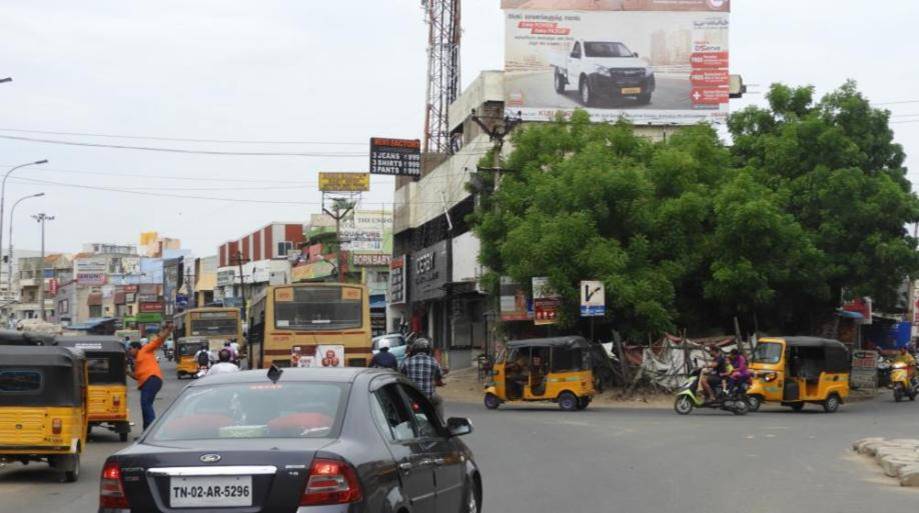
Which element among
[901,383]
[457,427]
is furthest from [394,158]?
[457,427]

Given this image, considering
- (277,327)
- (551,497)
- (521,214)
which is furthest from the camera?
(521,214)

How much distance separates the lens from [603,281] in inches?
1368

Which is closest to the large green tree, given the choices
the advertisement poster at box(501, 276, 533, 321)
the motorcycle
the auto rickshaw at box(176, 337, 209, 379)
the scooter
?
the advertisement poster at box(501, 276, 533, 321)

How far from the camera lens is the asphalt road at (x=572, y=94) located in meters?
53.1

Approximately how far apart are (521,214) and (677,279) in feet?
18.4

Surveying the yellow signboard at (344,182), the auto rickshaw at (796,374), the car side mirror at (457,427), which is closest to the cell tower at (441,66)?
the yellow signboard at (344,182)

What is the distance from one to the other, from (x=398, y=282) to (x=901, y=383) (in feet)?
118

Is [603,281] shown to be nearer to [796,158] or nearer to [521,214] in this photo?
[521,214]

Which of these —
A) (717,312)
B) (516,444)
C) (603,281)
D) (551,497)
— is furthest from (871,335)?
(551,497)

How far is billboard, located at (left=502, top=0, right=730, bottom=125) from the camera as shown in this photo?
175 feet

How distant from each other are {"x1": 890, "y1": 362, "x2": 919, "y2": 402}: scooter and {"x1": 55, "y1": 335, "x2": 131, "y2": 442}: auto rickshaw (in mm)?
22693

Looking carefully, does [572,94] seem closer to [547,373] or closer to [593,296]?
[593,296]

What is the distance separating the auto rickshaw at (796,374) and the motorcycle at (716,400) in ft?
4.96

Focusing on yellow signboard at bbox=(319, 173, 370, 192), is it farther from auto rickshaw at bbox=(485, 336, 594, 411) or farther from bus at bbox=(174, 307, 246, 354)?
auto rickshaw at bbox=(485, 336, 594, 411)
